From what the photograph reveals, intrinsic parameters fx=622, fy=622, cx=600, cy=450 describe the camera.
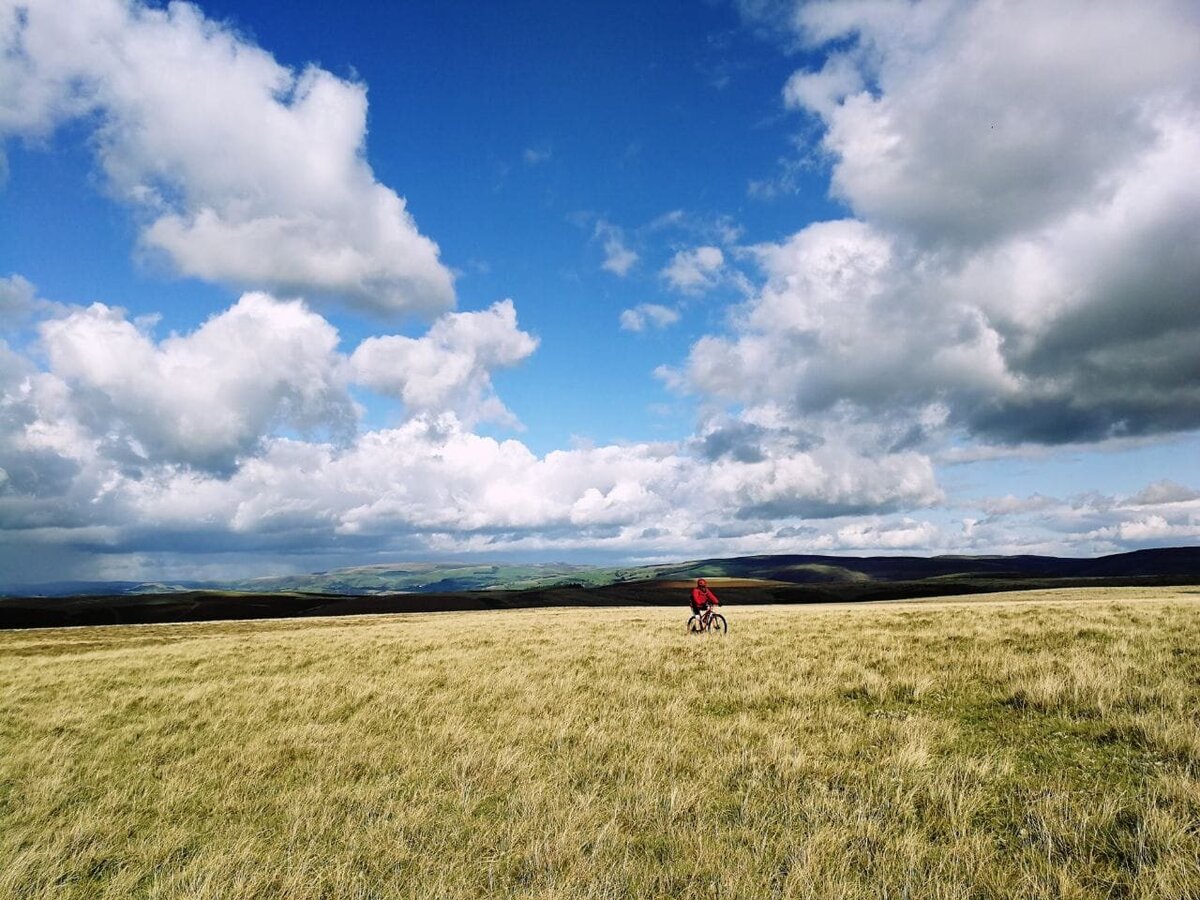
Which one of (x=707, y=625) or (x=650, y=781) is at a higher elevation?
(x=650, y=781)

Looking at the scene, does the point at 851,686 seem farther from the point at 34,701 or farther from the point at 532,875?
the point at 34,701

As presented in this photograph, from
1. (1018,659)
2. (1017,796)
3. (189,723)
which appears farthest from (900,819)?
(189,723)

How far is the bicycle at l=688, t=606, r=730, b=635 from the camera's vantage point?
77.1ft

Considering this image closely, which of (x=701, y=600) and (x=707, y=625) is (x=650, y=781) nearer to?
(x=707, y=625)

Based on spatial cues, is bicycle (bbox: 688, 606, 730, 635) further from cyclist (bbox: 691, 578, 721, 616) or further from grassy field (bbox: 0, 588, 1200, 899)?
grassy field (bbox: 0, 588, 1200, 899)

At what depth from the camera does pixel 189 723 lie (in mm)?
12750

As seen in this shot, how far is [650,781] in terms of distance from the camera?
755 cm

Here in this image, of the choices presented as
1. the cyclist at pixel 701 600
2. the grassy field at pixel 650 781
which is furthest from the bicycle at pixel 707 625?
the grassy field at pixel 650 781

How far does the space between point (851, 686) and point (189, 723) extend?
1330 cm

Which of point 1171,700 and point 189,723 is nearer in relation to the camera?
point 1171,700

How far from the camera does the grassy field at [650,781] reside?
538 cm

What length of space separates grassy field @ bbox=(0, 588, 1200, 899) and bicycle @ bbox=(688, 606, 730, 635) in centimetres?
736

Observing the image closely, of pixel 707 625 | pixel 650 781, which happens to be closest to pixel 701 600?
pixel 707 625

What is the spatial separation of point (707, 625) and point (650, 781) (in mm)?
16823
